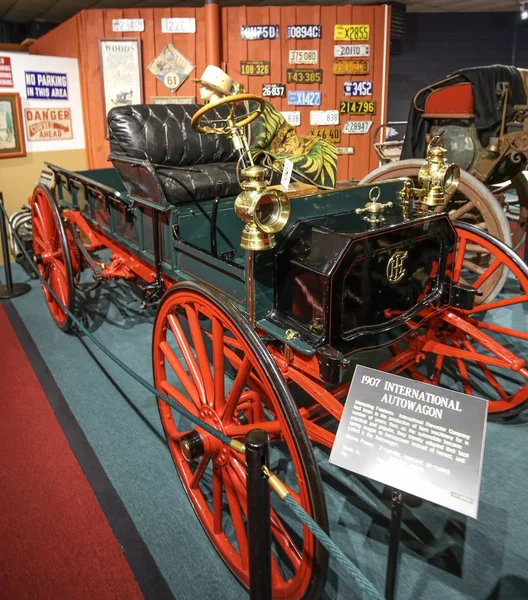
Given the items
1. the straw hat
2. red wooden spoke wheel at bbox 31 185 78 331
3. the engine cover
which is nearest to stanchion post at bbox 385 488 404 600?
the engine cover

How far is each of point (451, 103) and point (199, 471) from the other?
119 inches

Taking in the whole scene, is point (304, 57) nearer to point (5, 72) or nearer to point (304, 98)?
point (304, 98)

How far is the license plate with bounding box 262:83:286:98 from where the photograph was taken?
5871mm

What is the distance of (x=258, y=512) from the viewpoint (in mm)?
1191

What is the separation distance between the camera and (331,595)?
169cm

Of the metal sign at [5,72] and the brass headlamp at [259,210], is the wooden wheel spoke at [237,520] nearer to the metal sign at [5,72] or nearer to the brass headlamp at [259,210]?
the brass headlamp at [259,210]

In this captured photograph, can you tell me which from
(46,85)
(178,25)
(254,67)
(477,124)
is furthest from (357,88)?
(46,85)

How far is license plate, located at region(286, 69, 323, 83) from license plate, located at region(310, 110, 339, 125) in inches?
12.8

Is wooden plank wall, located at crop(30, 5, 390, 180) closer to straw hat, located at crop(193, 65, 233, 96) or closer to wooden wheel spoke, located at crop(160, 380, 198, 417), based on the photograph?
→ straw hat, located at crop(193, 65, 233, 96)

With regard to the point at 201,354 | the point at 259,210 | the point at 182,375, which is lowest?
the point at 182,375

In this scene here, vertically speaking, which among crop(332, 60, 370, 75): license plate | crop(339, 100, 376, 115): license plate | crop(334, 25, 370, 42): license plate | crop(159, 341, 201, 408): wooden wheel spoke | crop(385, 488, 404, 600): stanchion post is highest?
crop(334, 25, 370, 42): license plate

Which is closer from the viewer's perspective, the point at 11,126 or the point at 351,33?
the point at 11,126

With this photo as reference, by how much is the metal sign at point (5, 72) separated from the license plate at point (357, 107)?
3.26m

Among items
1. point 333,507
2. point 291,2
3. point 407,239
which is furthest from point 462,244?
point 291,2
